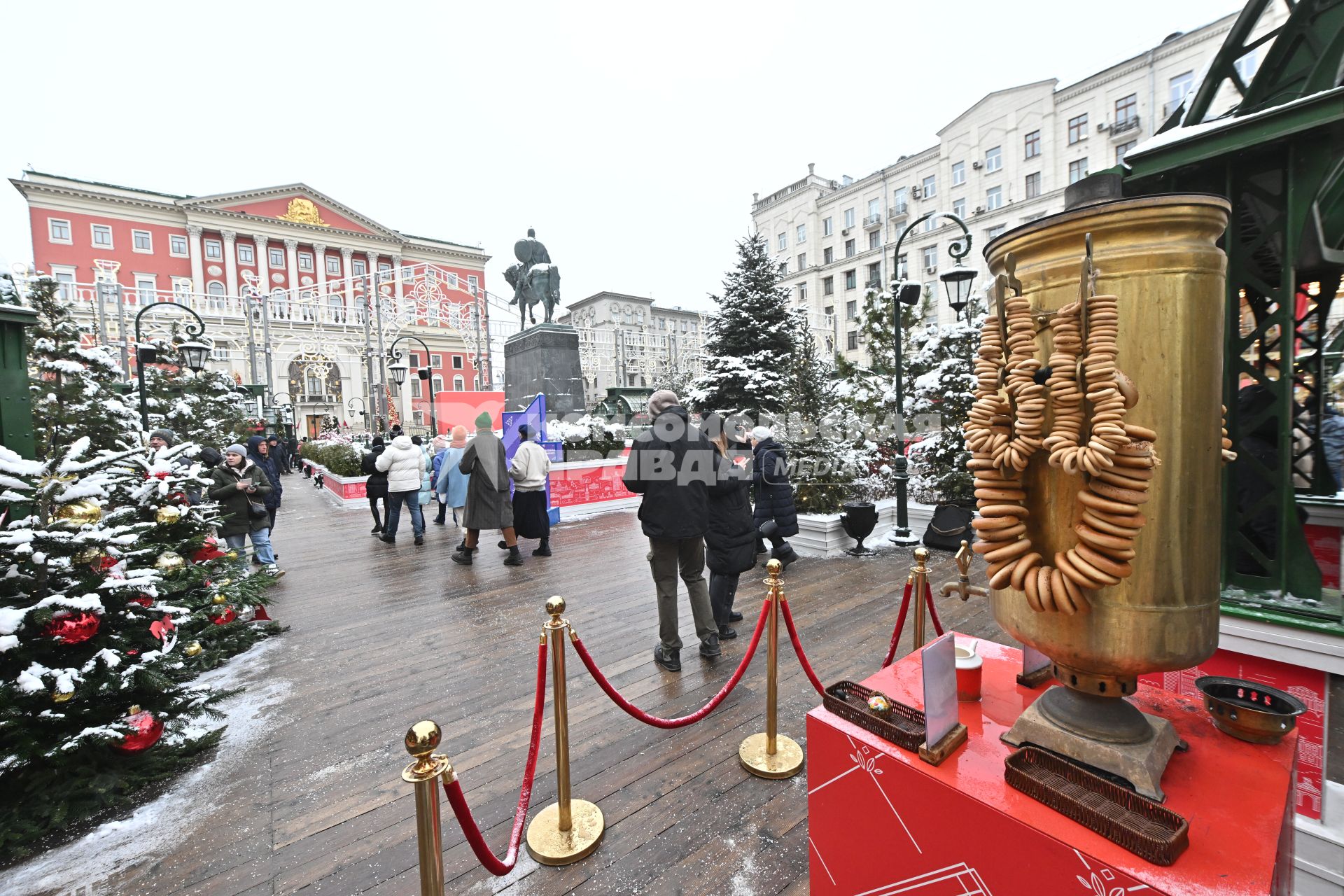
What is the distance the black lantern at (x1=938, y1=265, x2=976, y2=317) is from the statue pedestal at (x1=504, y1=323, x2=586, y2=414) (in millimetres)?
9532

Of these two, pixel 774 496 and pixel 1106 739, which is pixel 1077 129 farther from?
pixel 1106 739

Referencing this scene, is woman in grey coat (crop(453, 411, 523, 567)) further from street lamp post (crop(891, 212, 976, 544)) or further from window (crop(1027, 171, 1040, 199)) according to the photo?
window (crop(1027, 171, 1040, 199))

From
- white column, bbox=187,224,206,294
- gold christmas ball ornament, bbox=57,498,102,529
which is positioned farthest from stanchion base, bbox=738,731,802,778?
white column, bbox=187,224,206,294

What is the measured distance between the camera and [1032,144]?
3459cm

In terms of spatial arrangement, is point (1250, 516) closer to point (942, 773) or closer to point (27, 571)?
point (942, 773)

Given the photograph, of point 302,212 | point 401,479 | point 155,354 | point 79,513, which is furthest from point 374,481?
point 302,212

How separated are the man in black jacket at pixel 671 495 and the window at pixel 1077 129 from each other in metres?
41.2

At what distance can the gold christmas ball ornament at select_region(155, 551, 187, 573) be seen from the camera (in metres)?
3.86

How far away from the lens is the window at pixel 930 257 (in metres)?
41.1

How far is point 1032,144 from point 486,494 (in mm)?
41761

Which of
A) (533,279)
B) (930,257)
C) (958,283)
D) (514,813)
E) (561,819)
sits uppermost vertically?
(930,257)

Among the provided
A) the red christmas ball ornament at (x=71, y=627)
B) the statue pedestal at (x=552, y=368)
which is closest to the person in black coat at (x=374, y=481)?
the statue pedestal at (x=552, y=368)

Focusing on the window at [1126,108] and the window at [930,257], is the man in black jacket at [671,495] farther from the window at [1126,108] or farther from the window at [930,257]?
the window at [930,257]

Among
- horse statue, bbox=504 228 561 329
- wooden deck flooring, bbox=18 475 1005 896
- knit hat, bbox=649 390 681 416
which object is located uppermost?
horse statue, bbox=504 228 561 329
